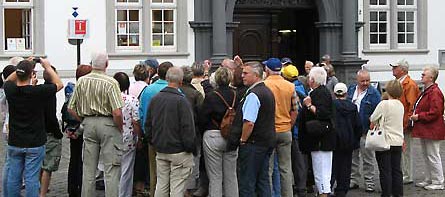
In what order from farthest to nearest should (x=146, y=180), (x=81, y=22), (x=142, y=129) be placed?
(x=81, y=22) → (x=146, y=180) → (x=142, y=129)

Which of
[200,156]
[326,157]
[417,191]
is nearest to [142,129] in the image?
[200,156]

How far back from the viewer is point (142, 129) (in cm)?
991

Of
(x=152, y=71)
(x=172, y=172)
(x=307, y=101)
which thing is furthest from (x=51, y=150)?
(x=307, y=101)

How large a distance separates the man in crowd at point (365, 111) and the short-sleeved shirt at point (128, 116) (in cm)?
321

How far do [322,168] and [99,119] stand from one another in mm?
2924

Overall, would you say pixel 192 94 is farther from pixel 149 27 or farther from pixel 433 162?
pixel 149 27

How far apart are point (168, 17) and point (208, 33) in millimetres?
1052

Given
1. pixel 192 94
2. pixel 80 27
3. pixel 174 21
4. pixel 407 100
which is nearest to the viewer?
pixel 192 94

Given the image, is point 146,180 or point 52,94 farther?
point 146,180

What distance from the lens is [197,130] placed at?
972 centimetres

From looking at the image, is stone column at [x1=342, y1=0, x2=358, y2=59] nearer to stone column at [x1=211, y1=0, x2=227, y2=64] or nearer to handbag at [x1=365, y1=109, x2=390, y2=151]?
stone column at [x1=211, y1=0, x2=227, y2=64]

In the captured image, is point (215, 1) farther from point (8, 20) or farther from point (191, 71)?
point (191, 71)

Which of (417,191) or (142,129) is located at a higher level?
(142,129)

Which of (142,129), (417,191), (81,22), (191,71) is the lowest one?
(417,191)
